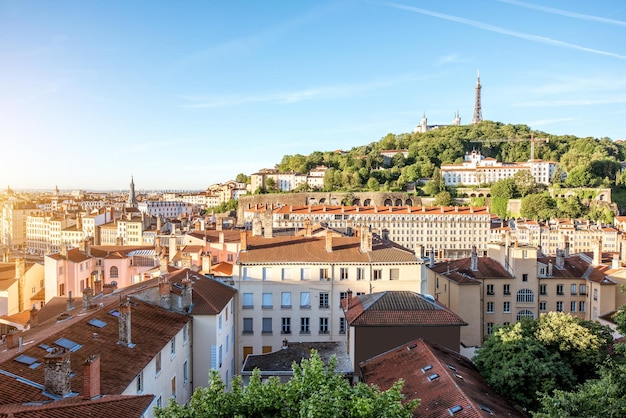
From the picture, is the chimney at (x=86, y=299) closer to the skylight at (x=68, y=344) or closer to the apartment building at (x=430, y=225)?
the skylight at (x=68, y=344)

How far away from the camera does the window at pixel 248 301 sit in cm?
2812

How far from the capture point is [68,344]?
593 inches

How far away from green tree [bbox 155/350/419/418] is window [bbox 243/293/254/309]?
17468 millimetres

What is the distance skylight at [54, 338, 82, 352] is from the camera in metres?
14.9

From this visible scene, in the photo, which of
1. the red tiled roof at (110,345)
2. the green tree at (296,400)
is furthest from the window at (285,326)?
the green tree at (296,400)

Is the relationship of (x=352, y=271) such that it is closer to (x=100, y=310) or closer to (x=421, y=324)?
(x=421, y=324)

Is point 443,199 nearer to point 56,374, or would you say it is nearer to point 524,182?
point 524,182

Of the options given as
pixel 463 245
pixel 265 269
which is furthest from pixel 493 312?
pixel 463 245

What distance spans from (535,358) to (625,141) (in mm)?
199751

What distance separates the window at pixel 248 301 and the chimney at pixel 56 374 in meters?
16.2

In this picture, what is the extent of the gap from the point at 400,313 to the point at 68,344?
1239cm

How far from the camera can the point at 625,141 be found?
18538 centimetres

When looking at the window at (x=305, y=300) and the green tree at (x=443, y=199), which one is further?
the green tree at (x=443, y=199)

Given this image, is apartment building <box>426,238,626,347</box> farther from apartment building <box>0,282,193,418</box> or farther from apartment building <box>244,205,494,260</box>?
apartment building <box>244,205,494,260</box>
